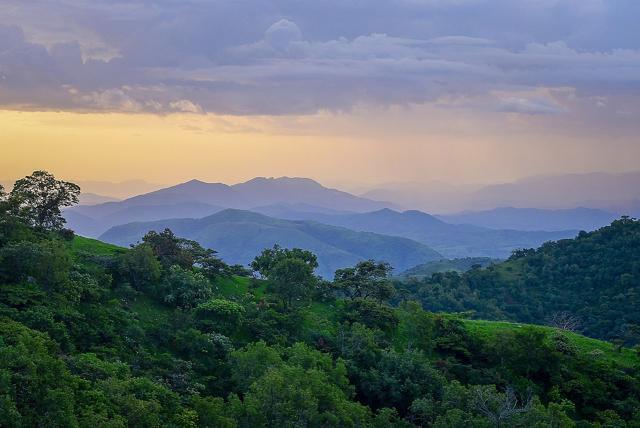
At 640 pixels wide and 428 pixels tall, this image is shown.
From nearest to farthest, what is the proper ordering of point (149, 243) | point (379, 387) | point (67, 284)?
point (67, 284) → point (379, 387) → point (149, 243)

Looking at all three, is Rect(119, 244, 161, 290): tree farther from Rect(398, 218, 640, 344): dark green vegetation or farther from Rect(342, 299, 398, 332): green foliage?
Rect(398, 218, 640, 344): dark green vegetation

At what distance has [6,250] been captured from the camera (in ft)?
104

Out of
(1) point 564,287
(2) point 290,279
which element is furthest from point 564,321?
(2) point 290,279

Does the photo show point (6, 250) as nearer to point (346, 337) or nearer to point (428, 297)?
point (346, 337)

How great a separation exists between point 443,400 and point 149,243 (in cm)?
2222

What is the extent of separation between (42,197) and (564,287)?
208 ft

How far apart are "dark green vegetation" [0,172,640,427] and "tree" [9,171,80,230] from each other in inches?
33.3

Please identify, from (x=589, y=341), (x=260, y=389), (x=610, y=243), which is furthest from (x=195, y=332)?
(x=610, y=243)

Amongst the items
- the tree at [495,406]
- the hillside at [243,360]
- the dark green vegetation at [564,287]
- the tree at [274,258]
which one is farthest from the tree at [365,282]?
the dark green vegetation at [564,287]

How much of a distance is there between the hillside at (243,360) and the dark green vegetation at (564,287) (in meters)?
21.8

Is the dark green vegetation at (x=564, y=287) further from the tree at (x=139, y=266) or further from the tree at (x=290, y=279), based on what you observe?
the tree at (x=139, y=266)

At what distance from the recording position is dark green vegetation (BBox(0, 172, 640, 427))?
23.8 m

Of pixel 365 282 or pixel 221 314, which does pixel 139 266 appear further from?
pixel 365 282

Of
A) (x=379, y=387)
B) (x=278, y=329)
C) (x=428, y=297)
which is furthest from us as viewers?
(x=428, y=297)
